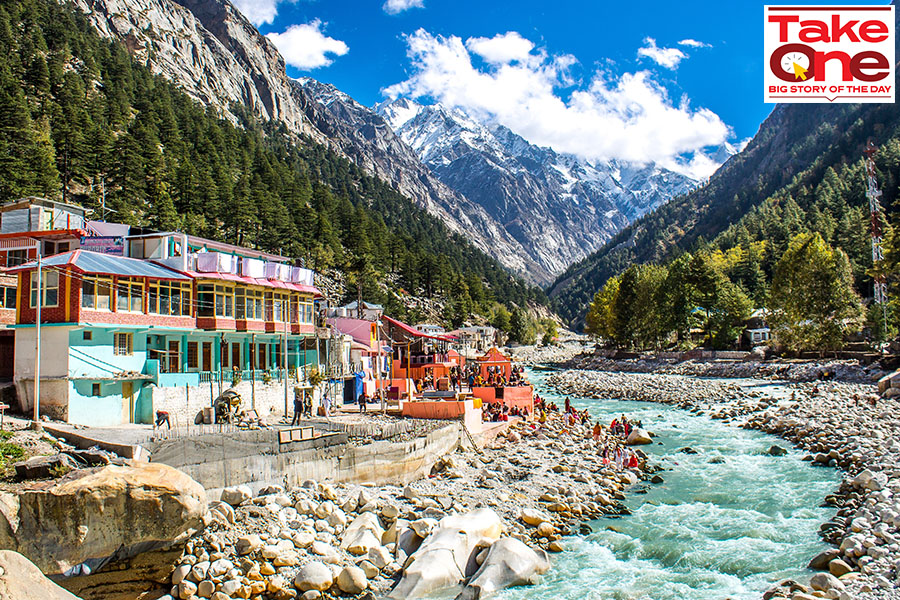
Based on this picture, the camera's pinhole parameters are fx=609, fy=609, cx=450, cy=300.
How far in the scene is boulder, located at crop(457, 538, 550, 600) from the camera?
14.1 meters

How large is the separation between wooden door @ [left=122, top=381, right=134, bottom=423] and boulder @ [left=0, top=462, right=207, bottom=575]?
9490 mm

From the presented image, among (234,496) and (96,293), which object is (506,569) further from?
(96,293)

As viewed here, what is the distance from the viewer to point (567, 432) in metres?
33.5

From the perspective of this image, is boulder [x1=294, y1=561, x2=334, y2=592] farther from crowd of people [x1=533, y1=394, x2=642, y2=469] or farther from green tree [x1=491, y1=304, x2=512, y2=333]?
green tree [x1=491, y1=304, x2=512, y2=333]

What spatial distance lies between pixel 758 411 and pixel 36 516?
41707 millimetres

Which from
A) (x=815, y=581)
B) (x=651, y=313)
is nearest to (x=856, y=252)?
(x=651, y=313)

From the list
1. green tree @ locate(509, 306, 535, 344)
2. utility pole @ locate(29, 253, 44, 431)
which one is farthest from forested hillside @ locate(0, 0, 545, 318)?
utility pole @ locate(29, 253, 44, 431)

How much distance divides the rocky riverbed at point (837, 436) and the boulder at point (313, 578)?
9998mm

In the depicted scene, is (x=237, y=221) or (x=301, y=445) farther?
(x=237, y=221)

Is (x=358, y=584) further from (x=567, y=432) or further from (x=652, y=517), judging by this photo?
(x=567, y=432)

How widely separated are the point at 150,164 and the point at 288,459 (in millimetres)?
75984

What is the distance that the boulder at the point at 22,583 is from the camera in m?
7.51

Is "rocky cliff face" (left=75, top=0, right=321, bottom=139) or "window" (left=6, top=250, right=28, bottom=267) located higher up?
"rocky cliff face" (left=75, top=0, right=321, bottom=139)

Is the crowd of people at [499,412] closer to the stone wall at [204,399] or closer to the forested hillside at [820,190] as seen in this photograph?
the stone wall at [204,399]
